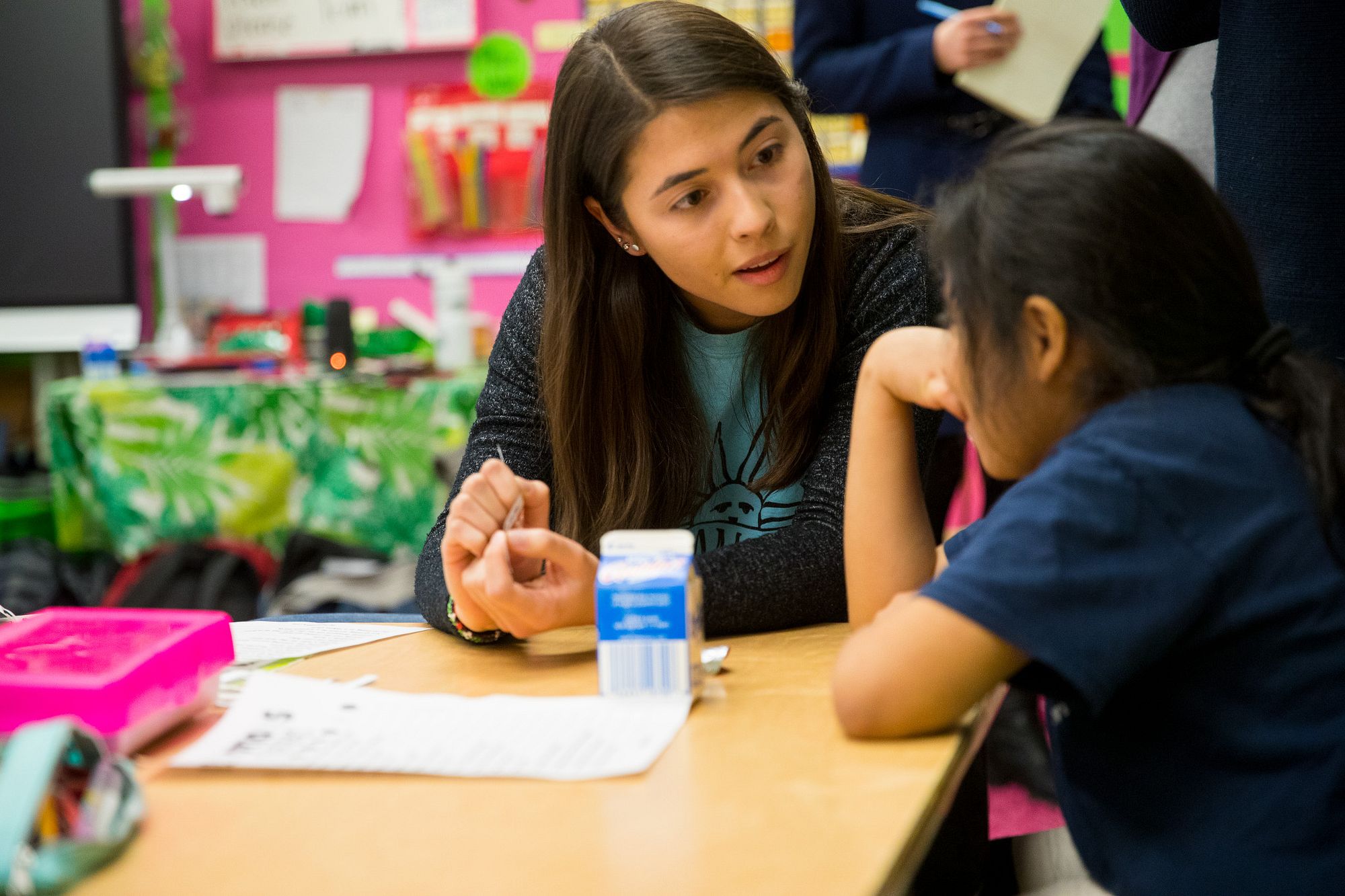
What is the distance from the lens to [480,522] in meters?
0.99

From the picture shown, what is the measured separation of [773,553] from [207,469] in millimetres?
1975

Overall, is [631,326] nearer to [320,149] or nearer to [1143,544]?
[1143,544]

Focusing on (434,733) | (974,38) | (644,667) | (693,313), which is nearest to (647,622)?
(644,667)

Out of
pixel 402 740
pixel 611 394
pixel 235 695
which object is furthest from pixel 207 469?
pixel 402 740

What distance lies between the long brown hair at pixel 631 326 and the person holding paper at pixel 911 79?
2.03ft

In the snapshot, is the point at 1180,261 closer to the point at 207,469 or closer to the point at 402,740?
the point at 402,740

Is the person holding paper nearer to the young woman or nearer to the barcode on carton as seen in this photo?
the young woman

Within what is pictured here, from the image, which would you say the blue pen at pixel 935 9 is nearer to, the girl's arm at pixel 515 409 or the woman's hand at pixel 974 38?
the woman's hand at pixel 974 38

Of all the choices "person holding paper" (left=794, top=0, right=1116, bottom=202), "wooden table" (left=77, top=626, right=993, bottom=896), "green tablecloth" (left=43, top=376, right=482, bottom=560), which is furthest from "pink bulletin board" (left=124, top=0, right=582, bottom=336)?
"wooden table" (left=77, top=626, right=993, bottom=896)

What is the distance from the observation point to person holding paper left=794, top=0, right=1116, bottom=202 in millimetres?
1842

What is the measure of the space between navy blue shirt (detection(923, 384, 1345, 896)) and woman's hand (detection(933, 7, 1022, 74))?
1.23 m

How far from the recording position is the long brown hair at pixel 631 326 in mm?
1193

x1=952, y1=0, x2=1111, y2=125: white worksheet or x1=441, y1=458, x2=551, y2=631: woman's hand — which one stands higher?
x1=952, y1=0, x2=1111, y2=125: white worksheet

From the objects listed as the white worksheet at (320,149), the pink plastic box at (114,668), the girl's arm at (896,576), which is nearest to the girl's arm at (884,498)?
the girl's arm at (896,576)
